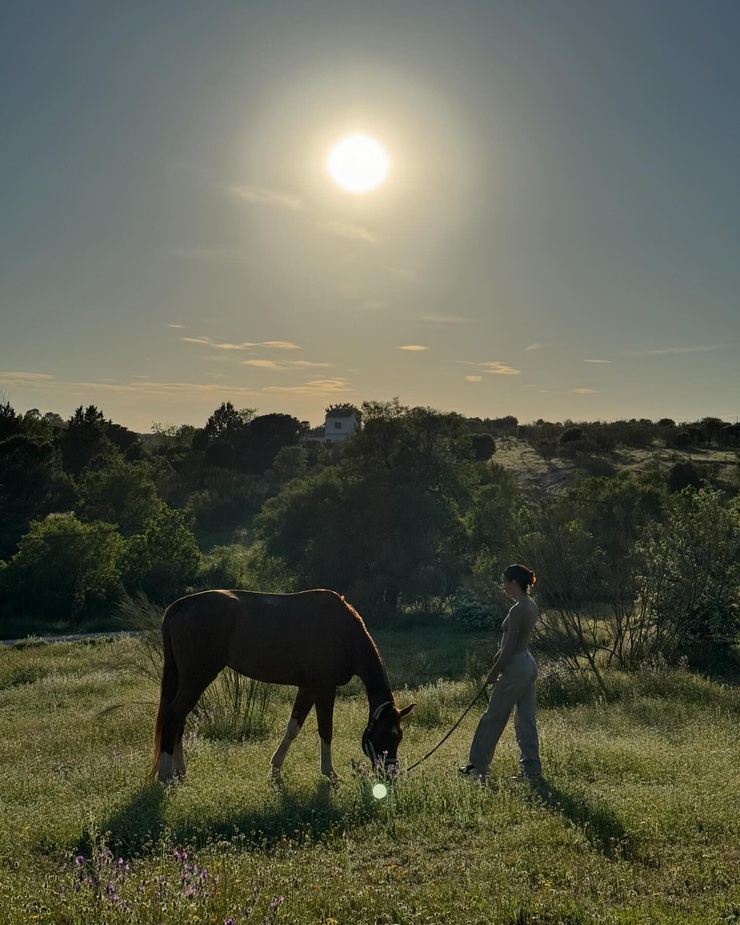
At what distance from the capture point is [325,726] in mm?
8406

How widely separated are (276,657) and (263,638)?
27 centimetres

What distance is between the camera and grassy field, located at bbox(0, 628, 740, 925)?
15.2ft

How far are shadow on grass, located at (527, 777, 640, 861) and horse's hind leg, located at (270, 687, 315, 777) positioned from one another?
2.67 meters

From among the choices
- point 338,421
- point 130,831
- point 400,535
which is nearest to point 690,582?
point 130,831

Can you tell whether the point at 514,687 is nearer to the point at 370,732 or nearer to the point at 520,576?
the point at 520,576

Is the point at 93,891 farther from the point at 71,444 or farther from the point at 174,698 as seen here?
the point at 71,444

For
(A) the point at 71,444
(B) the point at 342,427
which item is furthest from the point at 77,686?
(B) the point at 342,427

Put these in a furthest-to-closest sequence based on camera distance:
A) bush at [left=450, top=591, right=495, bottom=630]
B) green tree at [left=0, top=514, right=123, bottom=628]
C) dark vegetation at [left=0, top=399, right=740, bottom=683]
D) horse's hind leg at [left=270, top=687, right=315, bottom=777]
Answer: green tree at [left=0, top=514, right=123, bottom=628] < bush at [left=450, top=591, right=495, bottom=630] < dark vegetation at [left=0, top=399, right=740, bottom=683] < horse's hind leg at [left=270, top=687, right=315, bottom=777]

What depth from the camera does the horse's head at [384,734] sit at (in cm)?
823

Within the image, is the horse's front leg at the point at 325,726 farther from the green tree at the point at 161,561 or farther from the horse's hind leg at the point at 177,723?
the green tree at the point at 161,561

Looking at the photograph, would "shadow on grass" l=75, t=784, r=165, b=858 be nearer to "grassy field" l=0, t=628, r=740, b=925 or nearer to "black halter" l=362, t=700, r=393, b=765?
"grassy field" l=0, t=628, r=740, b=925

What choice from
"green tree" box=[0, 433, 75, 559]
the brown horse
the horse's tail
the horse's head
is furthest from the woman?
"green tree" box=[0, 433, 75, 559]

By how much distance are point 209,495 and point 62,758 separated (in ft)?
185

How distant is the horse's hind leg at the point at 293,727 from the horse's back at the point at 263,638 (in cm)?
17
